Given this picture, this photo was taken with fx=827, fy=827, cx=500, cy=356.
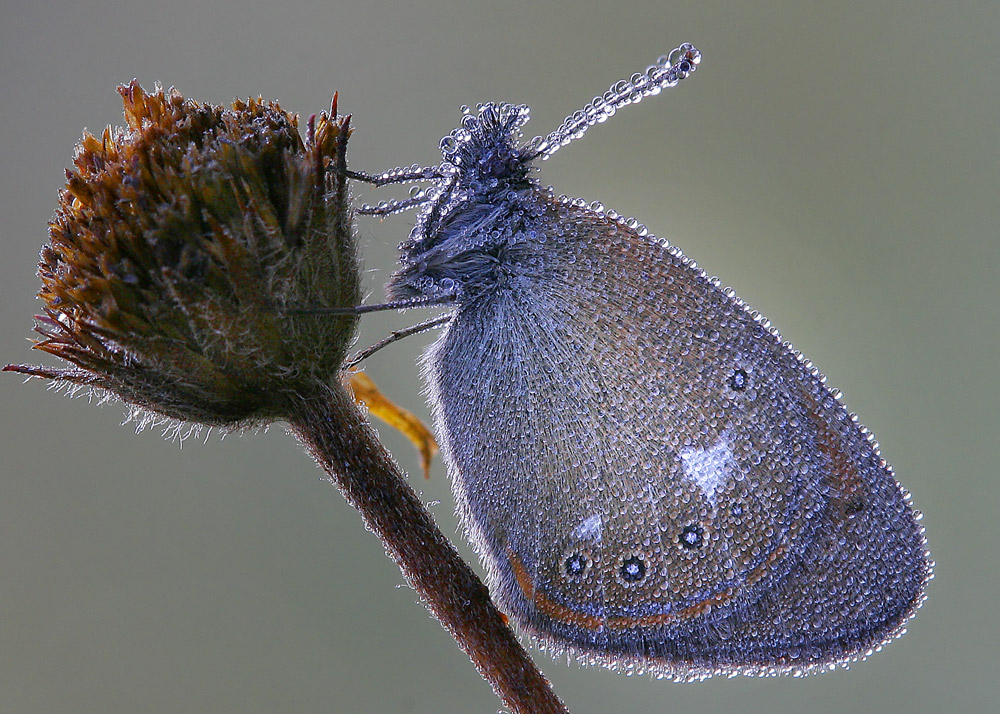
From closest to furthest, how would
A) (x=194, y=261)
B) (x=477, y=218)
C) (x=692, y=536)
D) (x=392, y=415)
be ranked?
(x=194, y=261)
(x=692, y=536)
(x=477, y=218)
(x=392, y=415)

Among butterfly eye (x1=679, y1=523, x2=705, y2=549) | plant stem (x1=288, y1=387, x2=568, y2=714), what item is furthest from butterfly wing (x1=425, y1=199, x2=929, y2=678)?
plant stem (x1=288, y1=387, x2=568, y2=714)

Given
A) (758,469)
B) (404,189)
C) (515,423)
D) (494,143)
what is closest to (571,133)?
(494,143)

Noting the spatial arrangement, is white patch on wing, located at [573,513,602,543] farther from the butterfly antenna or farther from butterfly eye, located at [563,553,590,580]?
the butterfly antenna

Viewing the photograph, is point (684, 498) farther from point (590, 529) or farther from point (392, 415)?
point (392, 415)

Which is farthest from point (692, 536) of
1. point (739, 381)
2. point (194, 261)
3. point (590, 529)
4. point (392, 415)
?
point (194, 261)

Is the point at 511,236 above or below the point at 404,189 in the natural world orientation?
below

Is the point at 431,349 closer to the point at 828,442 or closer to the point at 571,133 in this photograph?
the point at 571,133
